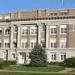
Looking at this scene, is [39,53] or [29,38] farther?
[29,38]

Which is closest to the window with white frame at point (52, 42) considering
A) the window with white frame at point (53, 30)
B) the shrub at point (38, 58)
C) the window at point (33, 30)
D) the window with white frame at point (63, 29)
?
the window with white frame at point (53, 30)


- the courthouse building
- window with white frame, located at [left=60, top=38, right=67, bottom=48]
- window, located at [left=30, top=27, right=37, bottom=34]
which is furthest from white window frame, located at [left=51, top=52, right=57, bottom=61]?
window, located at [left=30, top=27, right=37, bottom=34]

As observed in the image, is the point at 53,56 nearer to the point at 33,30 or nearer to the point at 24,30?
the point at 33,30

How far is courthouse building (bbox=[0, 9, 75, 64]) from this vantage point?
262ft

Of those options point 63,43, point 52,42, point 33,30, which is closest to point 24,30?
point 33,30

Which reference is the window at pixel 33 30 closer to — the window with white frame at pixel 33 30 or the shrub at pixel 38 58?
the window with white frame at pixel 33 30

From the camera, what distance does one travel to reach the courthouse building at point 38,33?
79.9 m

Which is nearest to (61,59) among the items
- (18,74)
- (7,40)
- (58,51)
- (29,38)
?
(58,51)

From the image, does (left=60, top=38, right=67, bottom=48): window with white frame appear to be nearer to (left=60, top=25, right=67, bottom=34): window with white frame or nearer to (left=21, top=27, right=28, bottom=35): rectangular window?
(left=60, top=25, right=67, bottom=34): window with white frame

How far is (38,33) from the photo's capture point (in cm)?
8281

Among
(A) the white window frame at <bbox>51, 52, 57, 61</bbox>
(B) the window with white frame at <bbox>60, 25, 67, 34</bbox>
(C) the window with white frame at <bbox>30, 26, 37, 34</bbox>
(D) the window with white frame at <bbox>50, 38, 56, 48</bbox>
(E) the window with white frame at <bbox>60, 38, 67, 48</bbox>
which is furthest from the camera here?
(C) the window with white frame at <bbox>30, 26, 37, 34</bbox>

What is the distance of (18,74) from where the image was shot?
4431 cm

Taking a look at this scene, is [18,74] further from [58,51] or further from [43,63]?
[58,51]

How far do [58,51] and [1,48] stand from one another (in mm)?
15355
